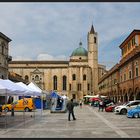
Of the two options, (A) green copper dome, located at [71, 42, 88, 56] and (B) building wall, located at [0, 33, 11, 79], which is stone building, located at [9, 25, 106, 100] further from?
(B) building wall, located at [0, 33, 11, 79]

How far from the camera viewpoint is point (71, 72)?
13450 centimetres

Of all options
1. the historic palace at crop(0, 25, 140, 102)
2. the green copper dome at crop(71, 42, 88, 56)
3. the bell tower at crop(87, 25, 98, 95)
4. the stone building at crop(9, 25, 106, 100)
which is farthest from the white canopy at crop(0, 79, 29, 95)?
the green copper dome at crop(71, 42, 88, 56)

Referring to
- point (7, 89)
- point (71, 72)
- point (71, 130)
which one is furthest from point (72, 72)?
point (71, 130)

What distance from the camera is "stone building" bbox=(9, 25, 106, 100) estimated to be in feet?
439

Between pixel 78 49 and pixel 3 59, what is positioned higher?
pixel 78 49

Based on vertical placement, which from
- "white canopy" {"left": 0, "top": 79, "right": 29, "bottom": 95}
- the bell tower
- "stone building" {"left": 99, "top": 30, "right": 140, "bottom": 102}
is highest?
the bell tower

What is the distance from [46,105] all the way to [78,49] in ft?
273

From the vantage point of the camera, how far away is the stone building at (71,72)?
439 ft

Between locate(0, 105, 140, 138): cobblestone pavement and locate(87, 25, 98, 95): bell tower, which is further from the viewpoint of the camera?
locate(87, 25, 98, 95): bell tower

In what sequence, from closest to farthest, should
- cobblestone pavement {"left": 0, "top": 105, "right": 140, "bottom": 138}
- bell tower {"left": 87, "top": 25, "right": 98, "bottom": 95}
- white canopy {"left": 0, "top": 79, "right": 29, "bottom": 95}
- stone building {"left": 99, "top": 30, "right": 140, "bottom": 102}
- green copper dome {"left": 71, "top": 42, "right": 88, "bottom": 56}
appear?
cobblestone pavement {"left": 0, "top": 105, "right": 140, "bottom": 138}, white canopy {"left": 0, "top": 79, "right": 29, "bottom": 95}, stone building {"left": 99, "top": 30, "right": 140, "bottom": 102}, bell tower {"left": 87, "top": 25, "right": 98, "bottom": 95}, green copper dome {"left": 71, "top": 42, "right": 88, "bottom": 56}

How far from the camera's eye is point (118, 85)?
65.5 m

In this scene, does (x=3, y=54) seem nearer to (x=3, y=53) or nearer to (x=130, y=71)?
(x=3, y=53)

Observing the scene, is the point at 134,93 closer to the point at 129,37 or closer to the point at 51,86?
the point at 129,37

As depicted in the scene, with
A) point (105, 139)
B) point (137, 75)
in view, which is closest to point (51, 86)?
point (137, 75)
